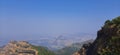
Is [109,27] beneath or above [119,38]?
above

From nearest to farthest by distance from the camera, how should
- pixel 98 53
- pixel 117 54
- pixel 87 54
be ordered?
pixel 117 54 < pixel 98 53 < pixel 87 54

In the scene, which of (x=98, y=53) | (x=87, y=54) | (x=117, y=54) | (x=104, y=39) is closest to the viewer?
(x=117, y=54)

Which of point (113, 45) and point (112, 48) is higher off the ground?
point (113, 45)

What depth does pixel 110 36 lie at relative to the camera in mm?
107312

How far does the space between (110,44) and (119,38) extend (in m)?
3.78

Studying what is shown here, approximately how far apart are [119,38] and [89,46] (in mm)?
50433

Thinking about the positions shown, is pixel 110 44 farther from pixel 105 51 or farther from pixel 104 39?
pixel 104 39

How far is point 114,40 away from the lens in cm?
10088

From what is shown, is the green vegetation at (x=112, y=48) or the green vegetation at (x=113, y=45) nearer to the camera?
the green vegetation at (x=112, y=48)

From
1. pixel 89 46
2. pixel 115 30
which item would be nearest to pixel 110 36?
pixel 115 30

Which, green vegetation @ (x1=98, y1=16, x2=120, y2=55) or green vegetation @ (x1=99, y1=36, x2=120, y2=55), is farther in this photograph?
green vegetation @ (x1=98, y1=16, x2=120, y2=55)

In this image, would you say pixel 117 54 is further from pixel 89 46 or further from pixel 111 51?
pixel 89 46

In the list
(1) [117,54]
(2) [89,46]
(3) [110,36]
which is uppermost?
(2) [89,46]

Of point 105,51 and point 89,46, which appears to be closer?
point 105,51
